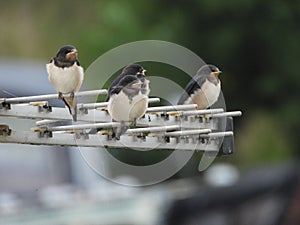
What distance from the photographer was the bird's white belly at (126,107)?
2611mm

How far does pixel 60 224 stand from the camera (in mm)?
5805

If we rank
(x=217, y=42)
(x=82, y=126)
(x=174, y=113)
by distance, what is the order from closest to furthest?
(x=82, y=126) → (x=174, y=113) → (x=217, y=42)

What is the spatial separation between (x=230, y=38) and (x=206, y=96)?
29.8 feet

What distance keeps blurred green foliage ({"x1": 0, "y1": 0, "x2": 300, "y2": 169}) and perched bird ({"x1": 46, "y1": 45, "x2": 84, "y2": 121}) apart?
29.4 ft

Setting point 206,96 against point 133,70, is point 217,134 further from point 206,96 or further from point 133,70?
point 206,96

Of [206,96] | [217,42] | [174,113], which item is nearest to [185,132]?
[174,113]

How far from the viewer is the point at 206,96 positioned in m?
3.20

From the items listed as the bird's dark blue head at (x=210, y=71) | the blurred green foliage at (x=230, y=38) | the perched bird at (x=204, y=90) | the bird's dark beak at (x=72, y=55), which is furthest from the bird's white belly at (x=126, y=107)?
the blurred green foliage at (x=230, y=38)

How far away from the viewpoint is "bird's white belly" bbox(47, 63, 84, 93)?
8.63 feet

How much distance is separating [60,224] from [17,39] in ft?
20.2

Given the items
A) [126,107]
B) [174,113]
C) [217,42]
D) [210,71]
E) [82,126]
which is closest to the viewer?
[82,126]

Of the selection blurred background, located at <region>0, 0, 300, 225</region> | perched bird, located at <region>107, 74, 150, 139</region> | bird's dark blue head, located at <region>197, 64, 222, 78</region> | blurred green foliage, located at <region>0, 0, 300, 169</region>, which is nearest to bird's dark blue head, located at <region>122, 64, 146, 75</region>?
perched bird, located at <region>107, 74, 150, 139</region>

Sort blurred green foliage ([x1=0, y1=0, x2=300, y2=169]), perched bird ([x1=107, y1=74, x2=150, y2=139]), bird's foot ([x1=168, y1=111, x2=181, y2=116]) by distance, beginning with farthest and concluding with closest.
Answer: blurred green foliage ([x1=0, y1=0, x2=300, y2=169]) < bird's foot ([x1=168, y1=111, x2=181, y2=116]) < perched bird ([x1=107, y1=74, x2=150, y2=139])

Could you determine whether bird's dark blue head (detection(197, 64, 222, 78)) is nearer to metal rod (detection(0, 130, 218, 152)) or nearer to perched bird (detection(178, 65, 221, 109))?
perched bird (detection(178, 65, 221, 109))
